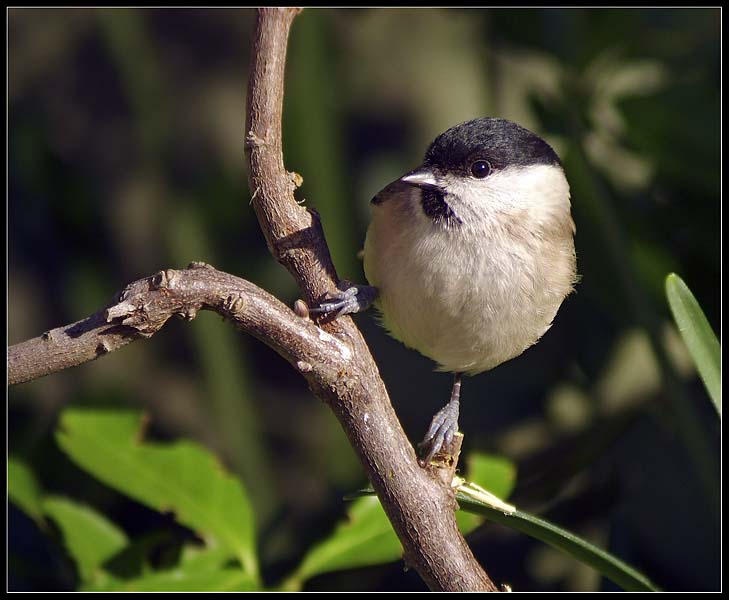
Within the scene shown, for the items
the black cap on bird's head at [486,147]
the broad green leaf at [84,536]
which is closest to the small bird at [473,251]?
the black cap on bird's head at [486,147]

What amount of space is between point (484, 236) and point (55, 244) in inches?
55.9

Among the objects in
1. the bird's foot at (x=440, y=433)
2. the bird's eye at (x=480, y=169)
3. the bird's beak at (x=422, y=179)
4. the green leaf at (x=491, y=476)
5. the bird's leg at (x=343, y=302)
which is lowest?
the green leaf at (x=491, y=476)

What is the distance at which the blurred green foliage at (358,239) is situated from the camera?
1.47m

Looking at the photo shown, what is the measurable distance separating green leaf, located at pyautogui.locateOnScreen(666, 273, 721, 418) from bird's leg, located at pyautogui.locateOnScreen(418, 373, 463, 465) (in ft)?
0.91

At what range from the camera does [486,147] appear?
1.13 m

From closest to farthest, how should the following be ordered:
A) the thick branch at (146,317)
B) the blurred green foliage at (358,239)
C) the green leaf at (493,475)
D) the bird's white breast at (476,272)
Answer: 1. the thick branch at (146,317)
2. the bird's white breast at (476,272)
3. the green leaf at (493,475)
4. the blurred green foliage at (358,239)

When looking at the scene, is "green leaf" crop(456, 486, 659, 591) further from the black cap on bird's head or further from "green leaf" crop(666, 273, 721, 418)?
the black cap on bird's head

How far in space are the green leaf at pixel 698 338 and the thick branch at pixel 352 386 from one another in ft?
1.01

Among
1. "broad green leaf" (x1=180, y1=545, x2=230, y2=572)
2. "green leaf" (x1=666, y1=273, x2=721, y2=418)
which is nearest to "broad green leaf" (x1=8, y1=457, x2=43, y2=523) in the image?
"broad green leaf" (x1=180, y1=545, x2=230, y2=572)

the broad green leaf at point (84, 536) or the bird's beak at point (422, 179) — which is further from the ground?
the bird's beak at point (422, 179)

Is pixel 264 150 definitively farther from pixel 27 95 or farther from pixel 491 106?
pixel 27 95

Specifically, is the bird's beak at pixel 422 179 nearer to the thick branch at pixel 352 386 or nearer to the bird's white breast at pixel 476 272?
the bird's white breast at pixel 476 272

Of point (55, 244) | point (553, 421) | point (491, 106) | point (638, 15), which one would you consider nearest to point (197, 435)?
point (55, 244)

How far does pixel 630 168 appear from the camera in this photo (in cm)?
204
